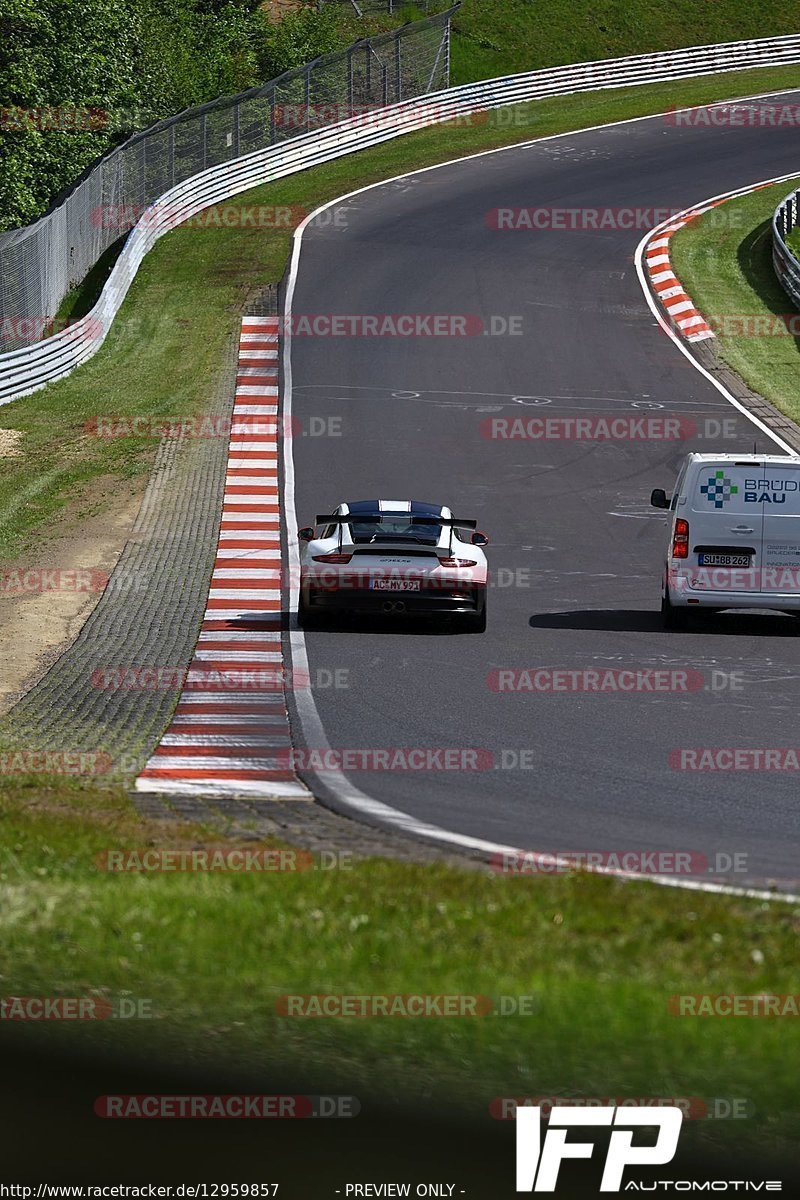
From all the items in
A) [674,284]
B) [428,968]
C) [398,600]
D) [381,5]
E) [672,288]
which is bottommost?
[398,600]

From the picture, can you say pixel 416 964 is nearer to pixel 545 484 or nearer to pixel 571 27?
pixel 545 484

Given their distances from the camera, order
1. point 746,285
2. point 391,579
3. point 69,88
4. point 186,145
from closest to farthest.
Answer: point 391,579
point 746,285
point 186,145
point 69,88

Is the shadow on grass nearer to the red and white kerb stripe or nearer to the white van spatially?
the red and white kerb stripe

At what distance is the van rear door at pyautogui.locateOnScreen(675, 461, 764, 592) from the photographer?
17.2 m

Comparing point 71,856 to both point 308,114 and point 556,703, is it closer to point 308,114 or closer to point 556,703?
point 556,703

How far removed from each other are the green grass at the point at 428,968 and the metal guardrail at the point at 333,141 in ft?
82.4

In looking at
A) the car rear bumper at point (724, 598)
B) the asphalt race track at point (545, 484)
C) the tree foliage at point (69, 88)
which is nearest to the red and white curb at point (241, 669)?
the asphalt race track at point (545, 484)

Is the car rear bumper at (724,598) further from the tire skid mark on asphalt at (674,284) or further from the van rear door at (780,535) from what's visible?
the tire skid mark on asphalt at (674,284)

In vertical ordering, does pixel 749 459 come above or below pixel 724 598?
above

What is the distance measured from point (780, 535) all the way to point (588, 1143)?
41.4 feet

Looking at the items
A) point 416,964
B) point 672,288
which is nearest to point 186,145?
point 672,288

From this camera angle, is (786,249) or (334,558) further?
(786,249)

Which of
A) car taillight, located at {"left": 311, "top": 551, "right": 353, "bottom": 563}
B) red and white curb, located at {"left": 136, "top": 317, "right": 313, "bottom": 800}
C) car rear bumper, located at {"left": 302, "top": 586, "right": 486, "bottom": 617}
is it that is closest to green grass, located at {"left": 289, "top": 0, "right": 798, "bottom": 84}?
red and white curb, located at {"left": 136, "top": 317, "right": 313, "bottom": 800}

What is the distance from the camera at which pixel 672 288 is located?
136 ft
